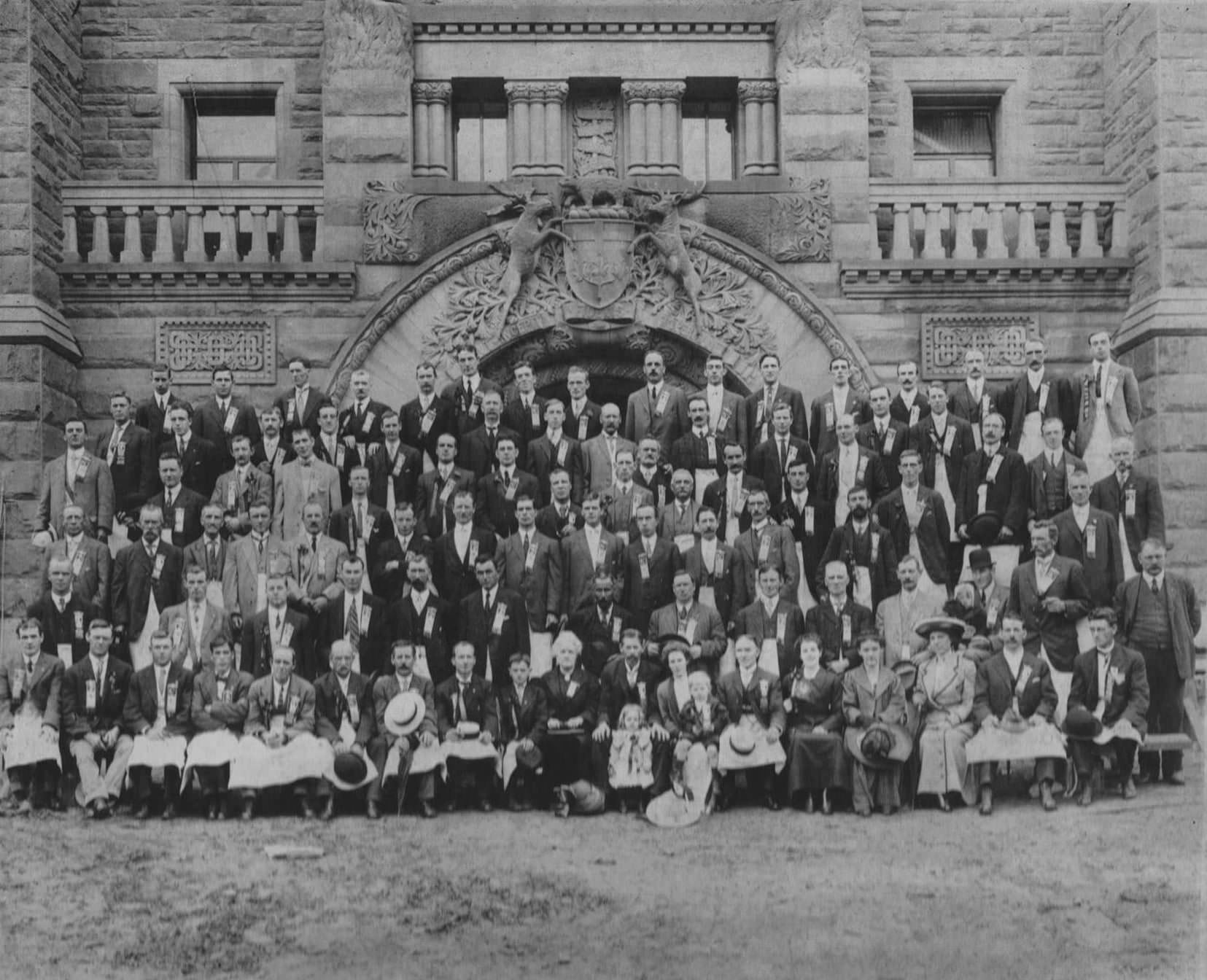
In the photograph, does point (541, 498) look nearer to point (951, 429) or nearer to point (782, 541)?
point (782, 541)

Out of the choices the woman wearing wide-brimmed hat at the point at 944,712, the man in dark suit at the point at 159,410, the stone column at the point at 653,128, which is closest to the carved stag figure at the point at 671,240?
the stone column at the point at 653,128

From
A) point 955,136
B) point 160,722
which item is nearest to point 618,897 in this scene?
point 160,722

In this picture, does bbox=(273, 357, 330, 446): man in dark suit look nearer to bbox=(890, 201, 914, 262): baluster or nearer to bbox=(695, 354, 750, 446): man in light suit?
bbox=(695, 354, 750, 446): man in light suit

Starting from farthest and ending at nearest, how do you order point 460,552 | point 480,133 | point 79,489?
point 480,133
point 79,489
point 460,552

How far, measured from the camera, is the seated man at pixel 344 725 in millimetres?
10953

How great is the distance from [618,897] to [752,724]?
1927 mm

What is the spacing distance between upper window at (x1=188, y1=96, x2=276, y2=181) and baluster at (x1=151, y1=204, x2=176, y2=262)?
1055 mm

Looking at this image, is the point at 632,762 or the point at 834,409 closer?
the point at 632,762

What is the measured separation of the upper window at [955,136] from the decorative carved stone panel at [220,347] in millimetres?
6392

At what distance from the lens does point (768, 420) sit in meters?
13.6

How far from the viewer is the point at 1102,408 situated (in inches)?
540

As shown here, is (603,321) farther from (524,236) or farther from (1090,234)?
(1090,234)

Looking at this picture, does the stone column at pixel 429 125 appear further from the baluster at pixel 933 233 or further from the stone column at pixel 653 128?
the baluster at pixel 933 233

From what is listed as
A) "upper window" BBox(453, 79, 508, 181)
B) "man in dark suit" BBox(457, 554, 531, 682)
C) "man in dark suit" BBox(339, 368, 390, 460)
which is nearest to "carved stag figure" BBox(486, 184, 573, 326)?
"upper window" BBox(453, 79, 508, 181)
